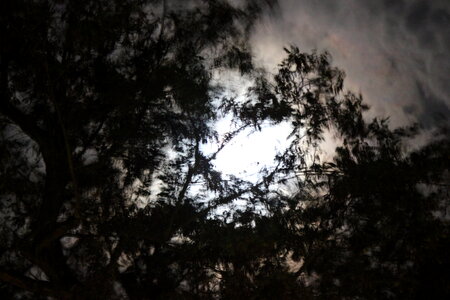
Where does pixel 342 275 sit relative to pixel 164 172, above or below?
below

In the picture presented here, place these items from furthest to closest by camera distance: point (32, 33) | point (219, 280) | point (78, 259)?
point (78, 259) → point (219, 280) → point (32, 33)

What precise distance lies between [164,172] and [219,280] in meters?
2.67

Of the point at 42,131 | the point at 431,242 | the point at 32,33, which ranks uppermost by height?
the point at 32,33

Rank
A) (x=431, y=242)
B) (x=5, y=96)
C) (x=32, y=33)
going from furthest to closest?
1. (x=431, y=242)
2. (x=5, y=96)
3. (x=32, y=33)

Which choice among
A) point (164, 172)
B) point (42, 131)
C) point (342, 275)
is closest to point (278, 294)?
point (342, 275)

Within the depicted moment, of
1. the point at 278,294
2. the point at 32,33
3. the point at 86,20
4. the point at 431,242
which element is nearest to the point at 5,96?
the point at 32,33

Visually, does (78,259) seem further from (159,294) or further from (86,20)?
(86,20)

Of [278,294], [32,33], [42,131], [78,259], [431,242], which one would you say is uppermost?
[32,33]

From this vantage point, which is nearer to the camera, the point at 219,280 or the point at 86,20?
the point at 86,20

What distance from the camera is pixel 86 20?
250 inches

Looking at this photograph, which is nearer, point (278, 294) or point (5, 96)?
point (5, 96)

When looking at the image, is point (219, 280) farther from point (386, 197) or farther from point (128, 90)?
point (128, 90)

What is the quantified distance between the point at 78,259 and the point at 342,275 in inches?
250

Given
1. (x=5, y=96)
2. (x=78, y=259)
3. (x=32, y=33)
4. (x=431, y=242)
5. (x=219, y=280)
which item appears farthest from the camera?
(x=78, y=259)
